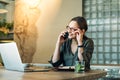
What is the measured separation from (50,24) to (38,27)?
23cm

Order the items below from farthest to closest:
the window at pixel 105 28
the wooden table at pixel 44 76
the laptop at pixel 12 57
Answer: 1. the window at pixel 105 28
2. the laptop at pixel 12 57
3. the wooden table at pixel 44 76

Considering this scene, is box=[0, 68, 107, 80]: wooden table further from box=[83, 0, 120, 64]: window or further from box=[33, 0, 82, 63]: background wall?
box=[33, 0, 82, 63]: background wall

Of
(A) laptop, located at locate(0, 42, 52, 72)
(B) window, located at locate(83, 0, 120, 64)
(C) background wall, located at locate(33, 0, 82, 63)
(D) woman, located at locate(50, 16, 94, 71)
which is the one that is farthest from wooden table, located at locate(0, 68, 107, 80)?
(C) background wall, located at locate(33, 0, 82, 63)

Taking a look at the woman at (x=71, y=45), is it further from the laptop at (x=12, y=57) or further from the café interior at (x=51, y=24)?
the café interior at (x=51, y=24)

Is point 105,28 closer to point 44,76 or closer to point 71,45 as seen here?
point 71,45

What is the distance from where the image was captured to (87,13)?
4.05 meters

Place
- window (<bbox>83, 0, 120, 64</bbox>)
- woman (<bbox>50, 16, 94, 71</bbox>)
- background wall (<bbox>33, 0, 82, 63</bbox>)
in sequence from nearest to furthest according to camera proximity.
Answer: woman (<bbox>50, 16, 94, 71</bbox>)
window (<bbox>83, 0, 120, 64</bbox>)
background wall (<bbox>33, 0, 82, 63</bbox>)

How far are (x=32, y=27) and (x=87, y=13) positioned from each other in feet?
3.43

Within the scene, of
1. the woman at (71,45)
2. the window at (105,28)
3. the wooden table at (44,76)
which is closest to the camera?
the wooden table at (44,76)

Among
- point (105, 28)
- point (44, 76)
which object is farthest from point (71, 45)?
point (105, 28)

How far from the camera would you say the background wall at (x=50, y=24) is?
13.8 ft

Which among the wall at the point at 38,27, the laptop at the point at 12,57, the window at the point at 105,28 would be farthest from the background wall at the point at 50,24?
the laptop at the point at 12,57

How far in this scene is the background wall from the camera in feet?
13.8

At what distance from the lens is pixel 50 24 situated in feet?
14.2
